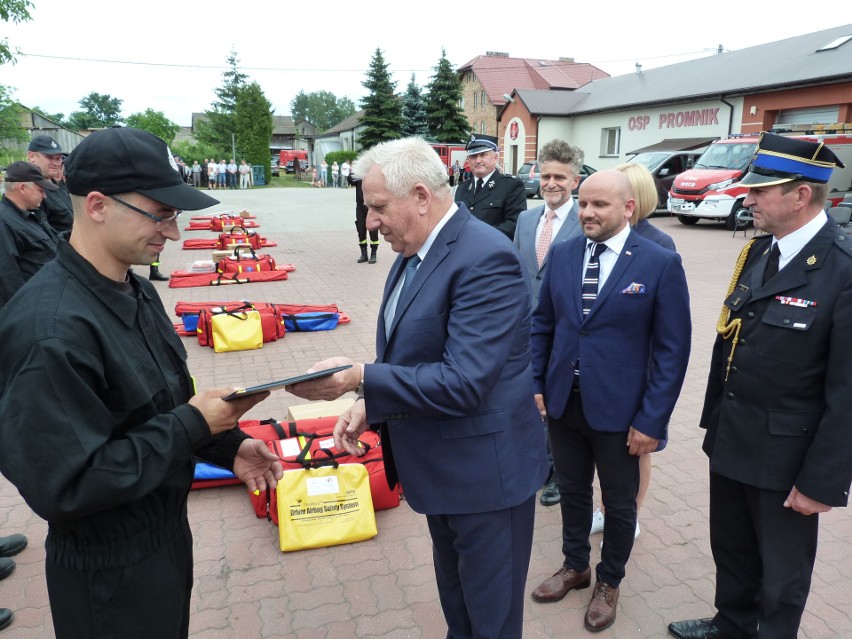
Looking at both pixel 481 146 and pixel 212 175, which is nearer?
pixel 481 146

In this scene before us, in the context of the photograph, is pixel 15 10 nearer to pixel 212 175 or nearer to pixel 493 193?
pixel 493 193

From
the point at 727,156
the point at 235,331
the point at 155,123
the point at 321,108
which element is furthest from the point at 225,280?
the point at 321,108

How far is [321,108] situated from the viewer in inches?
4815

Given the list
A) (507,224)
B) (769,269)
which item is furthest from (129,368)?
(507,224)

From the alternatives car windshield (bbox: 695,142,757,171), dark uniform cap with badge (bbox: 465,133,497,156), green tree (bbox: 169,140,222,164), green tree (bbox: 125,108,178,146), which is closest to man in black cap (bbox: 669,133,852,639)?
dark uniform cap with badge (bbox: 465,133,497,156)

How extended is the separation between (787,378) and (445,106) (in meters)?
45.0

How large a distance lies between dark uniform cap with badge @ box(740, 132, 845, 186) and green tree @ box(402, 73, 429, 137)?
46.2 meters

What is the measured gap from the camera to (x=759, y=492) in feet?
8.12

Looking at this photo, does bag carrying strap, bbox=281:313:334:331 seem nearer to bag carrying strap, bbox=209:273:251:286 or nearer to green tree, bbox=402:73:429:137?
bag carrying strap, bbox=209:273:251:286

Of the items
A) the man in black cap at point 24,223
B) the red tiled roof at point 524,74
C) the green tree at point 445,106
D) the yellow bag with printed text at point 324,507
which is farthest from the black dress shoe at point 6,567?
the red tiled roof at point 524,74

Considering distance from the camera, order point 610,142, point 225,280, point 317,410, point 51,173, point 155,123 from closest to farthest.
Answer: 1. point 317,410
2. point 51,173
3. point 225,280
4. point 610,142
5. point 155,123

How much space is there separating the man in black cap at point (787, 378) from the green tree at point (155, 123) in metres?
62.8

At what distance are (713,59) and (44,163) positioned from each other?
33.2 metres

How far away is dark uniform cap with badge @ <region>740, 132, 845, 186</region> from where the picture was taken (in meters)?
2.35
